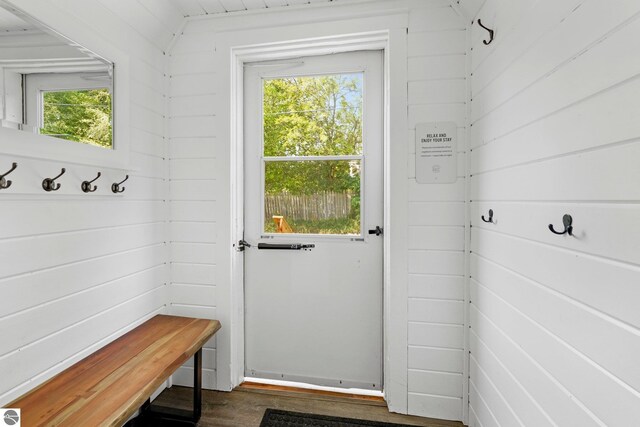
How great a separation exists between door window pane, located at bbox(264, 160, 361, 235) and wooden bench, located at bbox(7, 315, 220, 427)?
2.57ft

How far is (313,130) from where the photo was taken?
2016 mm

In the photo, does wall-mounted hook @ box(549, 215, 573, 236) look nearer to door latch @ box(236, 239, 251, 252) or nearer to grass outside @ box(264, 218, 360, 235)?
grass outside @ box(264, 218, 360, 235)

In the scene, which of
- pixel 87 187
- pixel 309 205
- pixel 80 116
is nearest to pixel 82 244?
pixel 87 187

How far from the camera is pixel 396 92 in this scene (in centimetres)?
175

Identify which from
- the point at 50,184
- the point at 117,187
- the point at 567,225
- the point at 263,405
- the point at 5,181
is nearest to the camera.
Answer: the point at 567,225

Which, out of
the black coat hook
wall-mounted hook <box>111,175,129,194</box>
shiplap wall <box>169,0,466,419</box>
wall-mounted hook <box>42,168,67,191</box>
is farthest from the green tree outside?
wall-mounted hook <box>42,168,67,191</box>

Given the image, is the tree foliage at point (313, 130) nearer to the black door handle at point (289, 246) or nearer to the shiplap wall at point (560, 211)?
the black door handle at point (289, 246)

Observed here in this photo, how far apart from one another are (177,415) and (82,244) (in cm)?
106

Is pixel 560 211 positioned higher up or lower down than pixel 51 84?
lower down

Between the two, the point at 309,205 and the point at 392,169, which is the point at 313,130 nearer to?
the point at 309,205

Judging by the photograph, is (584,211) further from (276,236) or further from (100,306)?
(100,306)

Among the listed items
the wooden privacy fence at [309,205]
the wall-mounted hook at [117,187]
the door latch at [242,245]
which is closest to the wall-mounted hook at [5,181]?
the wall-mounted hook at [117,187]

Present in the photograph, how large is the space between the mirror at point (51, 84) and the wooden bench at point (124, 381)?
3.26 feet

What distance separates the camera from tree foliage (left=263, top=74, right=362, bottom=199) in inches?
78.1
